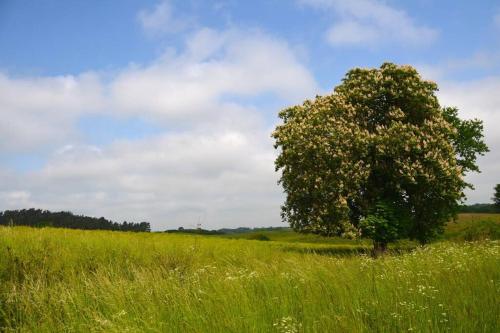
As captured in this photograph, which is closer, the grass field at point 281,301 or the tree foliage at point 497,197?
the grass field at point 281,301

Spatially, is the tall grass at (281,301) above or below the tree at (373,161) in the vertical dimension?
below

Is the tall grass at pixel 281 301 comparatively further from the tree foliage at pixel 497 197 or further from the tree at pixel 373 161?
the tree foliage at pixel 497 197

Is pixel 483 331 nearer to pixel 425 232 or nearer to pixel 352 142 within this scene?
pixel 352 142

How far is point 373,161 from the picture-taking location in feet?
104

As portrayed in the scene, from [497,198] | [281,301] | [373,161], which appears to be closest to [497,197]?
[497,198]

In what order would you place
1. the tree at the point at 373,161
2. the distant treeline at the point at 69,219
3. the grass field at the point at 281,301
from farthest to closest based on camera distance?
the distant treeline at the point at 69,219, the tree at the point at 373,161, the grass field at the point at 281,301

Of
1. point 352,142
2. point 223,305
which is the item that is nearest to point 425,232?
point 352,142

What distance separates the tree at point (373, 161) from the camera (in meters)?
29.8

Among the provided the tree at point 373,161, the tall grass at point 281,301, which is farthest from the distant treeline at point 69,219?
the tall grass at point 281,301

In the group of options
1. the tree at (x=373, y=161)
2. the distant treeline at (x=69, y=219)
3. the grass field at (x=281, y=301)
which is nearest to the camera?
the grass field at (x=281, y=301)

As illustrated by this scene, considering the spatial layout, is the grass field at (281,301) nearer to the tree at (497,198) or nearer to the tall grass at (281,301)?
the tall grass at (281,301)

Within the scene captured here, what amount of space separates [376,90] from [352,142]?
539 centimetres

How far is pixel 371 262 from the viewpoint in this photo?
513 inches

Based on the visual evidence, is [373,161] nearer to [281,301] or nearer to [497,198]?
[281,301]
